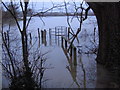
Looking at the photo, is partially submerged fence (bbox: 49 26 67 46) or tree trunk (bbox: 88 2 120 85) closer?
tree trunk (bbox: 88 2 120 85)

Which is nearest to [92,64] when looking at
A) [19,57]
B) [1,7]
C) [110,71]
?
[110,71]

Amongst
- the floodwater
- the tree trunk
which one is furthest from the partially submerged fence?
the tree trunk

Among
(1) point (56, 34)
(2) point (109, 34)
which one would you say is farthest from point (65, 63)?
(2) point (109, 34)

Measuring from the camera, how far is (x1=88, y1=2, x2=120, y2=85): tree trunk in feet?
6.43

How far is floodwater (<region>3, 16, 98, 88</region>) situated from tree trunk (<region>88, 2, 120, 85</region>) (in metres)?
0.12

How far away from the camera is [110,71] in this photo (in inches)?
84.2

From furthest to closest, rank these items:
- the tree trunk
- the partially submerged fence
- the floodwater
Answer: the partially submerged fence → the floodwater → the tree trunk

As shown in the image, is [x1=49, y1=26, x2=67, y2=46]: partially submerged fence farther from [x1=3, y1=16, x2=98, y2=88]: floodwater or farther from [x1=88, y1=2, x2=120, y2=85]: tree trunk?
[x1=88, y1=2, x2=120, y2=85]: tree trunk

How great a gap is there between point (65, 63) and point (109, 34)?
59 centimetres

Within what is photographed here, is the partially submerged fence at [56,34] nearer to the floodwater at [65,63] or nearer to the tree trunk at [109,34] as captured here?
the floodwater at [65,63]

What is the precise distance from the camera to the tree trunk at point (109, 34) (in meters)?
1.96

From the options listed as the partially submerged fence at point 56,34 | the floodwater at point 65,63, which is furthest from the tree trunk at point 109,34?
the partially submerged fence at point 56,34

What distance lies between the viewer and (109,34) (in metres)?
2.42

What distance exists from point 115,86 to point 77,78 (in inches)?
18.3
